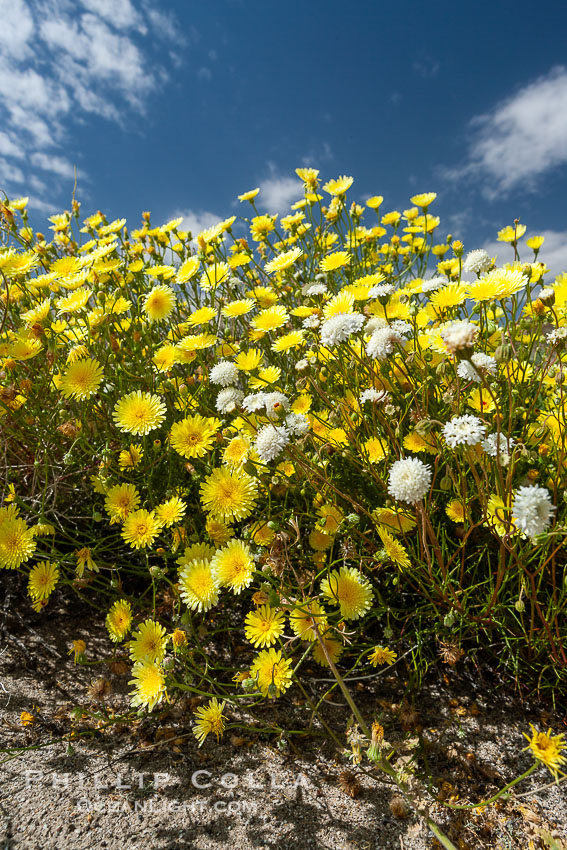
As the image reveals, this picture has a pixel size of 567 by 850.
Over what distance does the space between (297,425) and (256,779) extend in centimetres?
105

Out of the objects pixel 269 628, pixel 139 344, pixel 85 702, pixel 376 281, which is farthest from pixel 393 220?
pixel 85 702

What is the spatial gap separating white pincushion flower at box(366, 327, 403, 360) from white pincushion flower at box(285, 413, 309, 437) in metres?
0.30

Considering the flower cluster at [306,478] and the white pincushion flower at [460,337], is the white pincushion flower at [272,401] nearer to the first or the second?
the flower cluster at [306,478]

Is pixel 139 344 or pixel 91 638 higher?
pixel 139 344

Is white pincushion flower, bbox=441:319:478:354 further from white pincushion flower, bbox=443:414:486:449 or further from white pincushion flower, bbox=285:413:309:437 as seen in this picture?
white pincushion flower, bbox=285:413:309:437

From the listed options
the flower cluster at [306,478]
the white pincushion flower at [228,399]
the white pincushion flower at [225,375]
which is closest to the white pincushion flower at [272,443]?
the flower cluster at [306,478]

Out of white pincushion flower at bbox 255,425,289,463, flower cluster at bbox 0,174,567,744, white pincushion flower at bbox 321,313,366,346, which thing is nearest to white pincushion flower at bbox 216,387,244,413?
flower cluster at bbox 0,174,567,744

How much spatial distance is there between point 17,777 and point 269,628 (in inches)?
35.9

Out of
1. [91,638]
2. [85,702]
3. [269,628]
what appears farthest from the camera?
[91,638]

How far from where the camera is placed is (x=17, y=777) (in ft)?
5.05

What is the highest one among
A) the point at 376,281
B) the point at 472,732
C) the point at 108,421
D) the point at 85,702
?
the point at 376,281

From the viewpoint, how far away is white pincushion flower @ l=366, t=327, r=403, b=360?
152cm

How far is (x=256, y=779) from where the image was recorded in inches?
58.6

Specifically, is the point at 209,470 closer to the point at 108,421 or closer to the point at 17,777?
the point at 108,421
